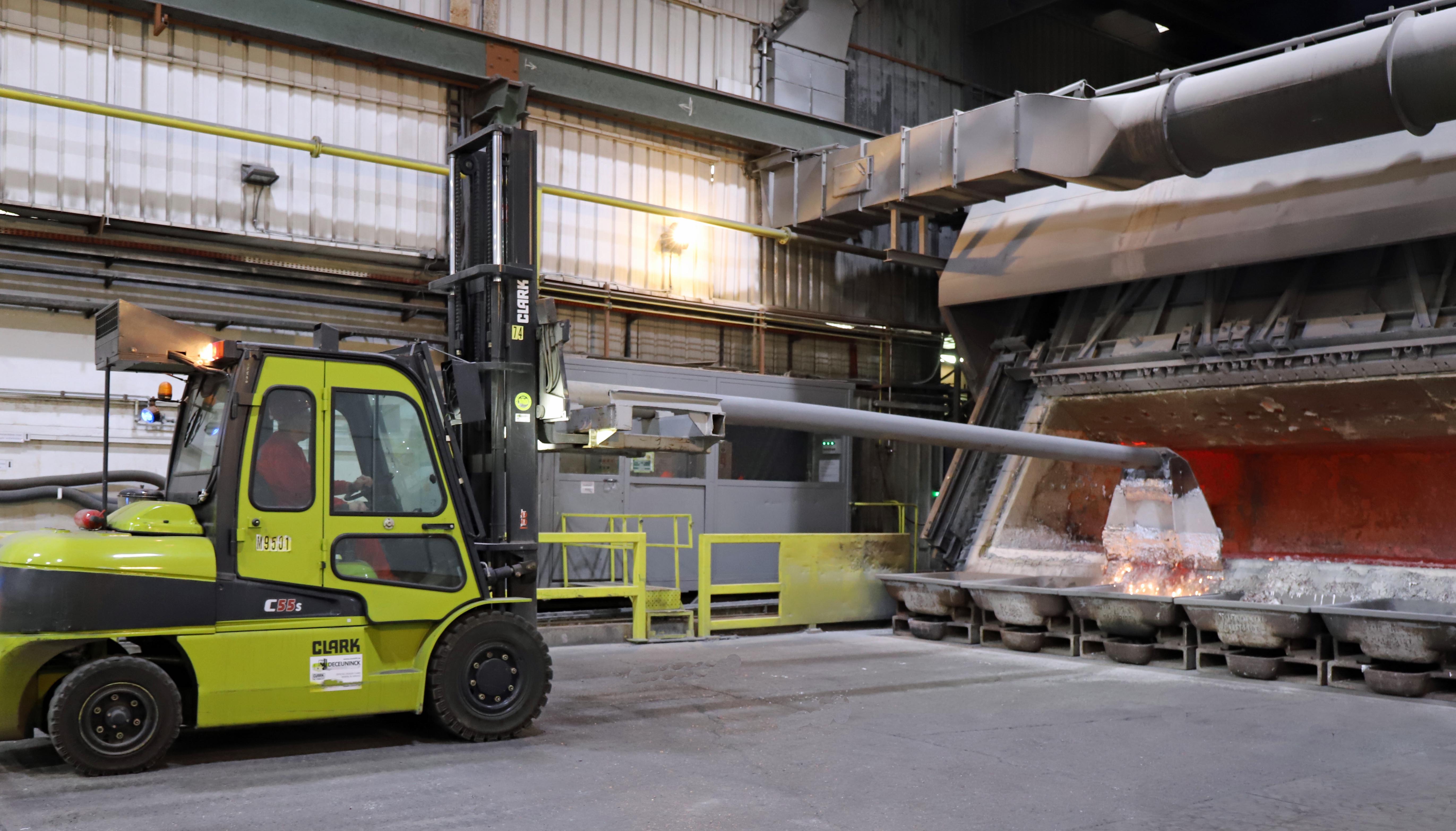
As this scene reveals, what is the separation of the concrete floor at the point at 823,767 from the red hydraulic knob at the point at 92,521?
1.11m

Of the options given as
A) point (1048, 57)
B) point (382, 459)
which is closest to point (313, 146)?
point (382, 459)

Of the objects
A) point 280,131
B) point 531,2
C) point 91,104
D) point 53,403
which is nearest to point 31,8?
point 91,104

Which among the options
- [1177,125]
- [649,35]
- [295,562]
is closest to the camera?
[295,562]

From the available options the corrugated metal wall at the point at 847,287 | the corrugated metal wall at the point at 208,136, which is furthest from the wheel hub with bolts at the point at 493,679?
the corrugated metal wall at the point at 847,287

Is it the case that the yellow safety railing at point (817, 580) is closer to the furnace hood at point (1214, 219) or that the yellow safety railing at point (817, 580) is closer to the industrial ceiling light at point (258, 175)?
the furnace hood at point (1214, 219)

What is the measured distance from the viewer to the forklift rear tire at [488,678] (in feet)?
18.7

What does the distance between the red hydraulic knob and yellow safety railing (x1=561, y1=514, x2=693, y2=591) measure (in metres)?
5.14

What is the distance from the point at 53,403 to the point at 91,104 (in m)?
2.54

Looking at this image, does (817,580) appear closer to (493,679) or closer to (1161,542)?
(1161,542)

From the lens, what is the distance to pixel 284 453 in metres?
5.40

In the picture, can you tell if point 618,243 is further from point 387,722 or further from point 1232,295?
point 387,722

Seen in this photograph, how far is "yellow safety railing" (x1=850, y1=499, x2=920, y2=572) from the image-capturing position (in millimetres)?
12125

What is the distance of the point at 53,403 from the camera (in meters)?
9.46

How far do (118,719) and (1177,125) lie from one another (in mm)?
8279
